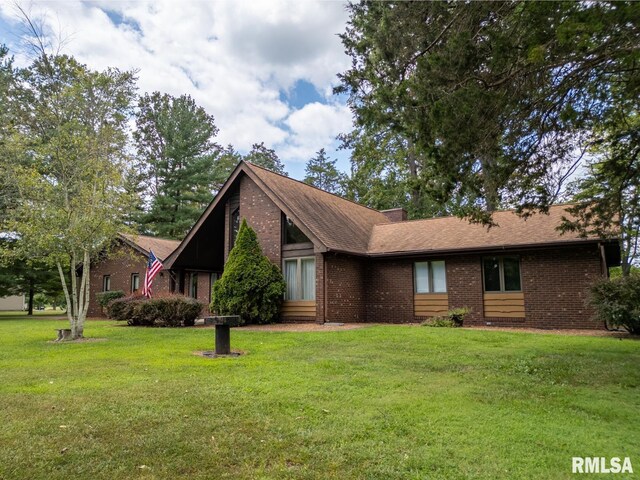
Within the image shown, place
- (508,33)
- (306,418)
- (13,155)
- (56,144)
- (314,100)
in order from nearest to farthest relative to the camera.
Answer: (306,418) < (508,33) < (56,144) < (13,155) < (314,100)

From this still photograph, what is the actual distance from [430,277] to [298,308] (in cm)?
506

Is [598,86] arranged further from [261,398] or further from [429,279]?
[429,279]

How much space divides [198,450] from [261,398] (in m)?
1.58

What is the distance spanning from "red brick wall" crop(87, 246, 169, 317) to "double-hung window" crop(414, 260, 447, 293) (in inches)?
549

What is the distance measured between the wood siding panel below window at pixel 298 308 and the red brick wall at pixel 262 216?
59.6 inches

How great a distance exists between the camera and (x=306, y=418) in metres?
4.43

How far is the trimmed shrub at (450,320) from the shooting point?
13.5 m

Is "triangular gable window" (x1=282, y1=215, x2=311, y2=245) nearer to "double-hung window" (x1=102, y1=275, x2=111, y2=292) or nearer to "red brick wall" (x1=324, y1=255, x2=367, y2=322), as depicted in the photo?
"red brick wall" (x1=324, y1=255, x2=367, y2=322)

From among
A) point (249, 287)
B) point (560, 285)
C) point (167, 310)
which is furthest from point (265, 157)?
point (560, 285)

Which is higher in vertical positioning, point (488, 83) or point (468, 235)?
point (488, 83)

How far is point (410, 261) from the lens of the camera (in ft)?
53.9

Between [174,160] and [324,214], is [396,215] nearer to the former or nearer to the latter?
[324,214]

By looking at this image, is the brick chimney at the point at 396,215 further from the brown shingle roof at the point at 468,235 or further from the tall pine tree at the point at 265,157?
the tall pine tree at the point at 265,157

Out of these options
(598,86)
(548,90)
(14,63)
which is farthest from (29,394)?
(14,63)
